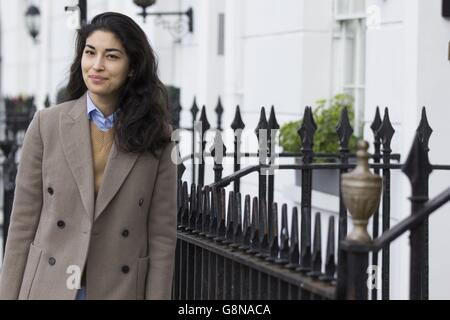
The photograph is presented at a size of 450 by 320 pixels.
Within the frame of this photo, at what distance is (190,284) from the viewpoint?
4816 mm

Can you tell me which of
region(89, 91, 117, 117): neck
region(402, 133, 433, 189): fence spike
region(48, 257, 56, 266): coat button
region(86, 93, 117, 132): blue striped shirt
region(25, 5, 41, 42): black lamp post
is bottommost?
region(48, 257, 56, 266): coat button

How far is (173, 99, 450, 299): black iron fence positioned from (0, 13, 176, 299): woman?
32cm

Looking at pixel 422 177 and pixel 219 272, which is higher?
pixel 422 177

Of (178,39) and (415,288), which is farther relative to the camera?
(178,39)

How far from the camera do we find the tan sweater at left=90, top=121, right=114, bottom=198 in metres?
4.00

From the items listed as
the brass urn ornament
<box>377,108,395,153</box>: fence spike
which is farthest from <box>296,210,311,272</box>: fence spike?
<box>377,108,395,153</box>: fence spike

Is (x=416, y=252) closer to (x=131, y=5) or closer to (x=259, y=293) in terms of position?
(x=259, y=293)

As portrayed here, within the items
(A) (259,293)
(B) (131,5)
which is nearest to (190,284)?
(A) (259,293)

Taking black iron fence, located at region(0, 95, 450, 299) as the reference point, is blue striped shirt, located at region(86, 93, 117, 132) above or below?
above

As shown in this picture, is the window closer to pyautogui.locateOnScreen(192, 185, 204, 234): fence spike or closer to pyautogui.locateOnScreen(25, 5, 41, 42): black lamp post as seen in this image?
pyautogui.locateOnScreen(192, 185, 204, 234): fence spike

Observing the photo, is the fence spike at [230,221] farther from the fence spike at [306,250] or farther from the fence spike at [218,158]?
the fence spike at [218,158]

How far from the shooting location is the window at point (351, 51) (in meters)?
8.21

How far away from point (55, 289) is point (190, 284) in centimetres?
102

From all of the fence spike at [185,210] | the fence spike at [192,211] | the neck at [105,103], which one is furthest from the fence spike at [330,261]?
the fence spike at [185,210]
